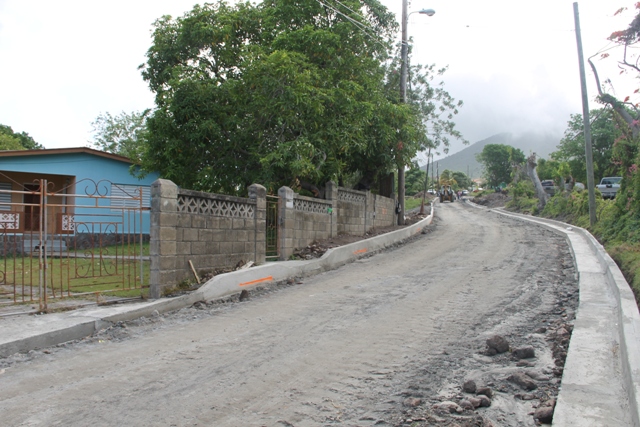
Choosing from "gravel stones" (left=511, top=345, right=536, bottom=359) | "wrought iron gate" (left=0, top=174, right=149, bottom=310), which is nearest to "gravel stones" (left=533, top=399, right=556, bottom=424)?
"gravel stones" (left=511, top=345, right=536, bottom=359)

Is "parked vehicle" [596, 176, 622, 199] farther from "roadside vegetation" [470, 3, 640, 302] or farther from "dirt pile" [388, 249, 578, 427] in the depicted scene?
"dirt pile" [388, 249, 578, 427]

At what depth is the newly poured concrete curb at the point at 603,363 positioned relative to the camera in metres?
3.75

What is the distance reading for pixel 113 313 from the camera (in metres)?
7.14

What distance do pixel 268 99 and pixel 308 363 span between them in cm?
995

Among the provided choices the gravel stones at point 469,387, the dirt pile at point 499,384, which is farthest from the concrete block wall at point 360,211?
the gravel stones at point 469,387

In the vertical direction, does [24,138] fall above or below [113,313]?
above

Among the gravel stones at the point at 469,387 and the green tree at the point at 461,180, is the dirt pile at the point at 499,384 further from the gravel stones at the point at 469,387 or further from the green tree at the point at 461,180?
the green tree at the point at 461,180

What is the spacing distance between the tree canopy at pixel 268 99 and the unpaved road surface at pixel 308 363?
5908 millimetres

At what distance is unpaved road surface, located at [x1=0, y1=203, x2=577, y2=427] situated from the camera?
3975 millimetres

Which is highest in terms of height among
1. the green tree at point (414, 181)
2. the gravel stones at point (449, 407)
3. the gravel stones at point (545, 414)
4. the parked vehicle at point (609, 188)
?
the green tree at point (414, 181)

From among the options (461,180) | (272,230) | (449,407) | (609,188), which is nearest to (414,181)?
(461,180)

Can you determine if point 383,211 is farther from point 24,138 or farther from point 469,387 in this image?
point 24,138

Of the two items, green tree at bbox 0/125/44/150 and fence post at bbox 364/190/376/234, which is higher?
green tree at bbox 0/125/44/150

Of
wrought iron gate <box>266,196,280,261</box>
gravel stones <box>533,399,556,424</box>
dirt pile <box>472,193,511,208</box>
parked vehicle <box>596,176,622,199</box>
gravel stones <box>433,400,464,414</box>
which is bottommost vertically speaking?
gravel stones <box>433,400,464,414</box>
